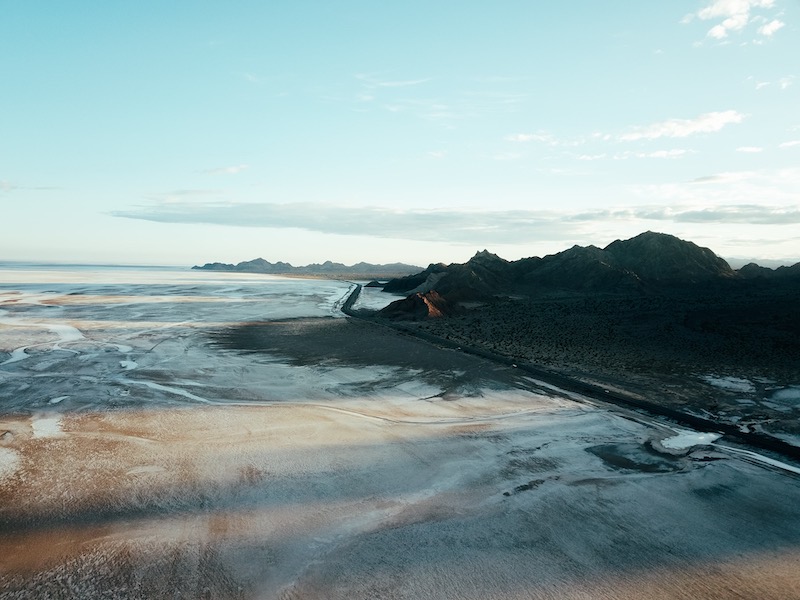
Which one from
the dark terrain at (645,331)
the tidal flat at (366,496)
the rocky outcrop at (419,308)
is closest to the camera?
the tidal flat at (366,496)

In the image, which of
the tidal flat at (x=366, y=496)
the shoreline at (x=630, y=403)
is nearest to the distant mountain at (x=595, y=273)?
the shoreline at (x=630, y=403)

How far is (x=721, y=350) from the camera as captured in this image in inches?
616

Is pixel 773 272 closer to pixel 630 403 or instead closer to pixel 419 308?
pixel 419 308

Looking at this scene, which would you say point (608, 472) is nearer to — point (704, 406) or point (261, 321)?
point (704, 406)

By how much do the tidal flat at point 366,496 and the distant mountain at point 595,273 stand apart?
74.9 ft

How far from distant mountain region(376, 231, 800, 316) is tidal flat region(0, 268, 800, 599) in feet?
74.9

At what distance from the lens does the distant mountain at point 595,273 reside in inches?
1545

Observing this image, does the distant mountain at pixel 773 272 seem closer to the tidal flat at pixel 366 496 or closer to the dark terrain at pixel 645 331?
the dark terrain at pixel 645 331

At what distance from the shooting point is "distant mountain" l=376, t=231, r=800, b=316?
39.2 meters

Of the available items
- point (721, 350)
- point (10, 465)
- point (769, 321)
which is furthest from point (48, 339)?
point (769, 321)

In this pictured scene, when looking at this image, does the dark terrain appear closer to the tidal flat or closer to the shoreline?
the shoreline

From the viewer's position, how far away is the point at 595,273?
139 ft

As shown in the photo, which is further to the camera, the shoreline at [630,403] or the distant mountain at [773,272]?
the distant mountain at [773,272]

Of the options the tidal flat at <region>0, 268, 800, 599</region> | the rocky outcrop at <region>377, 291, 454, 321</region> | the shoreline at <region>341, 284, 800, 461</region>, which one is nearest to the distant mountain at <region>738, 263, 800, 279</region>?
the rocky outcrop at <region>377, 291, 454, 321</region>
